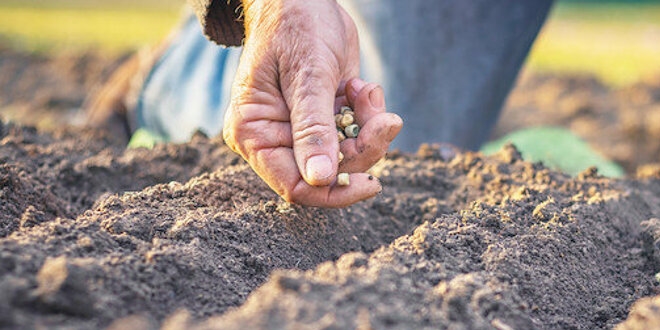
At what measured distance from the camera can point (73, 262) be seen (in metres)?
0.98

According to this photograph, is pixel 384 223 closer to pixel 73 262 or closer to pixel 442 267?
pixel 442 267

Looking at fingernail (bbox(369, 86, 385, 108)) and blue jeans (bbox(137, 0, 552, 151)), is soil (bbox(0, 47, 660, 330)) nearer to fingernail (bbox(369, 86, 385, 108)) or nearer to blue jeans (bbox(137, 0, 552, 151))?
fingernail (bbox(369, 86, 385, 108))

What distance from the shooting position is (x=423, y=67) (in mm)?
2641

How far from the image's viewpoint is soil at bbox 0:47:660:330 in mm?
Answer: 927

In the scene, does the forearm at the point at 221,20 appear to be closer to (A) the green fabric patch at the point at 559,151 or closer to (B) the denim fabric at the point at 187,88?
(B) the denim fabric at the point at 187,88

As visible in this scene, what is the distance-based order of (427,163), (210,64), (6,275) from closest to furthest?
(6,275) < (427,163) < (210,64)

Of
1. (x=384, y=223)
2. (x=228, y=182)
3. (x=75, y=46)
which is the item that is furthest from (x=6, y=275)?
(x=75, y=46)

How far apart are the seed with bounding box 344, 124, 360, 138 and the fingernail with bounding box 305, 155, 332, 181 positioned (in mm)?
153

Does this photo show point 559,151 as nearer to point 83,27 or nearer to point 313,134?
point 313,134

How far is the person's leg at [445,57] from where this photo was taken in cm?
250

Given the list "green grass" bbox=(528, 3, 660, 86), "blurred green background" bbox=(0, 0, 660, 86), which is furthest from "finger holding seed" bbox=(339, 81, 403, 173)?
"blurred green background" bbox=(0, 0, 660, 86)

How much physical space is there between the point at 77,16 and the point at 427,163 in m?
6.85

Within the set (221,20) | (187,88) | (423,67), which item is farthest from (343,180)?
(187,88)

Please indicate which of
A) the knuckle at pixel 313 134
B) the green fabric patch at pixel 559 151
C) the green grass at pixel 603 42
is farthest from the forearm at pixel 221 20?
the green grass at pixel 603 42
